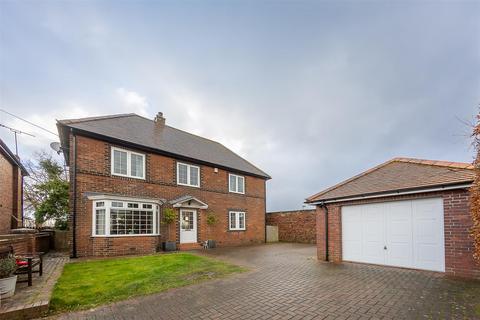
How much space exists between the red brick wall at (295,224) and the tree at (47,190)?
1622cm

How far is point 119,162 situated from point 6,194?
7.40m

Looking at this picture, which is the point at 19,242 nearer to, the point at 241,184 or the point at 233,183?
the point at 233,183

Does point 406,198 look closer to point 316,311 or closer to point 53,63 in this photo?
point 316,311

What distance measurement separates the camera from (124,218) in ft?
39.9

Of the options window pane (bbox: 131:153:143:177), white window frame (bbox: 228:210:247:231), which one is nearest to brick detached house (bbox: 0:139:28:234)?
window pane (bbox: 131:153:143:177)

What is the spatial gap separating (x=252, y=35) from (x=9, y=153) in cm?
1494

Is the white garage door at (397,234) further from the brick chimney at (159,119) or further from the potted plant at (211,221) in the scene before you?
the brick chimney at (159,119)

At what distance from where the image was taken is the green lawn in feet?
18.3

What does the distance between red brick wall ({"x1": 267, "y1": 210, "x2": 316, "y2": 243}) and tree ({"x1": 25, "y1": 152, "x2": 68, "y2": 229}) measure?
1622 centimetres

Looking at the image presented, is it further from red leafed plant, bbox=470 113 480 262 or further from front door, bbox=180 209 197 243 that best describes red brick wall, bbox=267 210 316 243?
red leafed plant, bbox=470 113 480 262

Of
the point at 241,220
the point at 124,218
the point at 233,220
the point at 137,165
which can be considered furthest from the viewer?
the point at 241,220

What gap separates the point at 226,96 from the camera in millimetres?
15867

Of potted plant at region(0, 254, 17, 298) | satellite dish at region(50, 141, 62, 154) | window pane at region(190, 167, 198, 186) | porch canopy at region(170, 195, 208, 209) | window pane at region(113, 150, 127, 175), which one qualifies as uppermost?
satellite dish at region(50, 141, 62, 154)

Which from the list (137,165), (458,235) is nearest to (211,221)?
(137,165)
